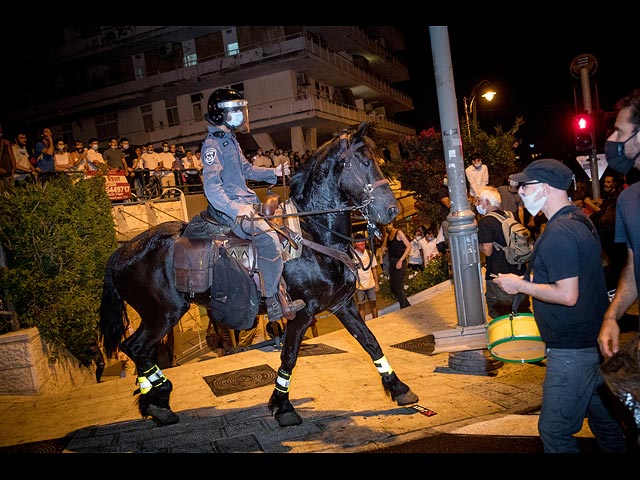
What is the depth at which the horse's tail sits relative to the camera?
5.71 meters

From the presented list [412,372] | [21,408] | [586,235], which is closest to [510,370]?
[412,372]

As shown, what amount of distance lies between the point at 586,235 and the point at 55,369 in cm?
806

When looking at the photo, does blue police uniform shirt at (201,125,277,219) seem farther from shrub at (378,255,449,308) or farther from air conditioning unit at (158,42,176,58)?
air conditioning unit at (158,42,176,58)

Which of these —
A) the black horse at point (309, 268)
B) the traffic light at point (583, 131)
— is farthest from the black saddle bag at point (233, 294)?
the traffic light at point (583, 131)

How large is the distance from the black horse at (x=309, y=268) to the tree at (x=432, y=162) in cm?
1073

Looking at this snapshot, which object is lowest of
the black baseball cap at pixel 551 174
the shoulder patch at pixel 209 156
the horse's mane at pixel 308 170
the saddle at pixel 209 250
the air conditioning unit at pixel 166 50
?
the saddle at pixel 209 250

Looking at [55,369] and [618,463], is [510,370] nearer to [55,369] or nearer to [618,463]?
[618,463]

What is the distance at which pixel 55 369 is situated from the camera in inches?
298

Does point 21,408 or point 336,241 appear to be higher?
point 336,241

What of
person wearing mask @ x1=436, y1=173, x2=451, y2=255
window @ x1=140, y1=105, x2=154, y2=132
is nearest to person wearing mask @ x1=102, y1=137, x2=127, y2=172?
person wearing mask @ x1=436, y1=173, x2=451, y2=255

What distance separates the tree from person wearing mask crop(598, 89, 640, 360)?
1230cm

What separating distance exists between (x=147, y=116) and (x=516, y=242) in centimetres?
3845

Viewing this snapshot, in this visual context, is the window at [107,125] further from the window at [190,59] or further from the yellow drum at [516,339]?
the yellow drum at [516,339]

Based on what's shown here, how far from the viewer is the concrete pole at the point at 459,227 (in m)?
5.91
